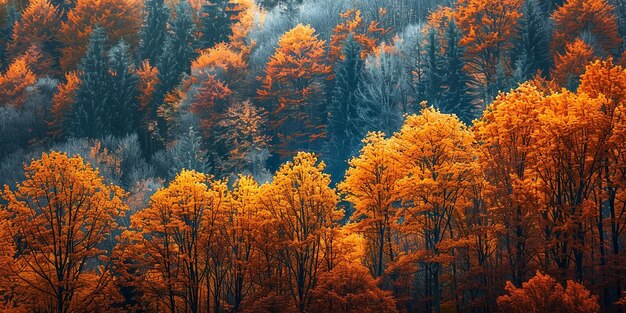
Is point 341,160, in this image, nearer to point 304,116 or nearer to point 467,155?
point 304,116

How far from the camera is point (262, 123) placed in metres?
64.3

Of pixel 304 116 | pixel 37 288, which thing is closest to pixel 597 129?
pixel 37 288

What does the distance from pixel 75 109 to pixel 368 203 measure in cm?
4312

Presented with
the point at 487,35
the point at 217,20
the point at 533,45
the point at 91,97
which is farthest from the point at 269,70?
the point at 533,45

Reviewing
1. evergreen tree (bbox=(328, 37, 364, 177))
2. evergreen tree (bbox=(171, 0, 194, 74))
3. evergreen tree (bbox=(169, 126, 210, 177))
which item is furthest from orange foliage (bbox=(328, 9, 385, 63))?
evergreen tree (bbox=(169, 126, 210, 177))

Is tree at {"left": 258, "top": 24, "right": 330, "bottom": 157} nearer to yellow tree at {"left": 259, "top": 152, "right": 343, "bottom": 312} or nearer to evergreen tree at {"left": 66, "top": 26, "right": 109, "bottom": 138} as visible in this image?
evergreen tree at {"left": 66, "top": 26, "right": 109, "bottom": 138}

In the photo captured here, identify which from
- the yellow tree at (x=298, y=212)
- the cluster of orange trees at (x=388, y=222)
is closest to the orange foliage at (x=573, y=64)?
the cluster of orange trees at (x=388, y=222)

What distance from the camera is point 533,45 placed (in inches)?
2393

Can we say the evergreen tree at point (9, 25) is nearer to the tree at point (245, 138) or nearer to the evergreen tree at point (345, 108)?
the tree at point (245, 138)

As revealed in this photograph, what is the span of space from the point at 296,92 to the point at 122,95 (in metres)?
20.0

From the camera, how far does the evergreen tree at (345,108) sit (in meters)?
62.4

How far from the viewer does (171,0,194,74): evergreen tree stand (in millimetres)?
76438

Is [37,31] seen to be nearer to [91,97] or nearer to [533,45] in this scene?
[91,97]

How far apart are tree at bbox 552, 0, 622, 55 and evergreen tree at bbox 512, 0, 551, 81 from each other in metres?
0.98
